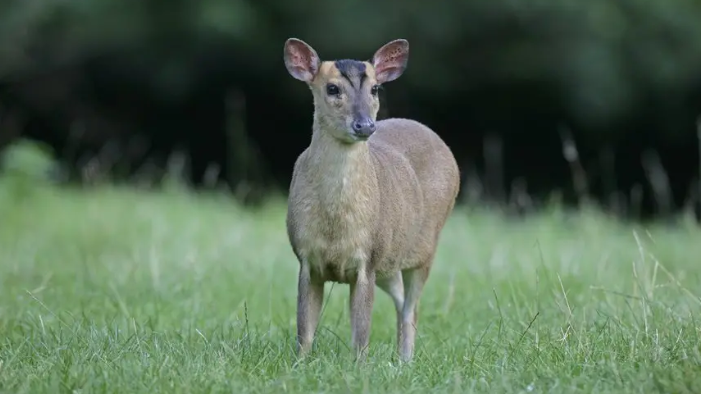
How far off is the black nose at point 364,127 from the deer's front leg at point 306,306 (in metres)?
0.60

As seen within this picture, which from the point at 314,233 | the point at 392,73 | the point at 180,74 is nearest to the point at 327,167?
the point at 314,233

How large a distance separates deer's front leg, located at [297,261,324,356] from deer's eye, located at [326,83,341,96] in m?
0.73

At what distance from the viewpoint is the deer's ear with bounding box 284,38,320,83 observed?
222 inches

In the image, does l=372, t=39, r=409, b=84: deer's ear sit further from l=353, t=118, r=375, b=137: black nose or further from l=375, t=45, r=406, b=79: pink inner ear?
l=353, t=118, r=375, b=137: black nose

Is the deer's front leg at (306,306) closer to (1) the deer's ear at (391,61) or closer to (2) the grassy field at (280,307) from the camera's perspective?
(2) the grassy field at (280,307)

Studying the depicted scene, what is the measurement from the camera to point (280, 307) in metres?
6.82

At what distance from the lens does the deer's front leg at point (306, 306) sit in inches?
209

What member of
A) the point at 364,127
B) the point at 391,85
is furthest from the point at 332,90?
the point at 391,85

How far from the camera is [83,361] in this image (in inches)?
188

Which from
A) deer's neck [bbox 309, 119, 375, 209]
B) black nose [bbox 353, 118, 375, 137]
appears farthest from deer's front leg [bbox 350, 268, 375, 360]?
black nose [bbox 353, 118, 375, 137]

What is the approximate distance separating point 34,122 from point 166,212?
24.8 feet

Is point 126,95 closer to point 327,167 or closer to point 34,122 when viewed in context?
point 34,122

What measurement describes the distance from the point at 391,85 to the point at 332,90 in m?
11.0

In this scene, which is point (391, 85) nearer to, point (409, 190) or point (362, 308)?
point (409, 190)
